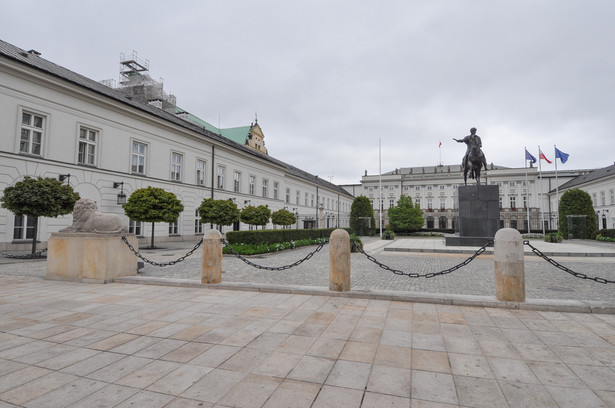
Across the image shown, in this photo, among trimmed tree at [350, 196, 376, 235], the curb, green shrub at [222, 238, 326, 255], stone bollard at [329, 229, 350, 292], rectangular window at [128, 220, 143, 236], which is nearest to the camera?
the curb

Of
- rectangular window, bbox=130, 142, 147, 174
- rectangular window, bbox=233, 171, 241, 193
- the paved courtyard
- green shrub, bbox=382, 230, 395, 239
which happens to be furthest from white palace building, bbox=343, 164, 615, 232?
the paved courtyard

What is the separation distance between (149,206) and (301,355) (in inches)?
705

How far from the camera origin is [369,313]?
18.0ft

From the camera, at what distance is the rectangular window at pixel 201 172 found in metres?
29.7

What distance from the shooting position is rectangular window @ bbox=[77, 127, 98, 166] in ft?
65.3

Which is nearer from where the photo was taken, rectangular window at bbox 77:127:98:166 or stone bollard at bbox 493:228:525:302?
stone bollard at bbox 493:228:525:302

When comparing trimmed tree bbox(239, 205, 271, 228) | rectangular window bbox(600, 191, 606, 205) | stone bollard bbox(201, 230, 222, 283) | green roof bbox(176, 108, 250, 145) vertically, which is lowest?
stone bollard bbox(201, 230, 222, 283)

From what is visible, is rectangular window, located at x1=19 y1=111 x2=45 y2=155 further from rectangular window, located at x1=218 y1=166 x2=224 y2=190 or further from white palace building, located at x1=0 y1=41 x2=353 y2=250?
rectangular window, located at x1=218 y1=166 x2=224 y2=190

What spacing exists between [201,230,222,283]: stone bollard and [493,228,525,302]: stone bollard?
6.16 metres

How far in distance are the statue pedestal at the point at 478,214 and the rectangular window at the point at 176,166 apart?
73.2 ft

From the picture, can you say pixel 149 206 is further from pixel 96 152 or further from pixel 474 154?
pixel 474 154

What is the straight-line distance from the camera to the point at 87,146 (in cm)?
2017

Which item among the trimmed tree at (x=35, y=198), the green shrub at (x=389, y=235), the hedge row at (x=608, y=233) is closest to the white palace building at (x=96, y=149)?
the trimmed tree at (x=35, y=198)

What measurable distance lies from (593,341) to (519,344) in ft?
3.53
